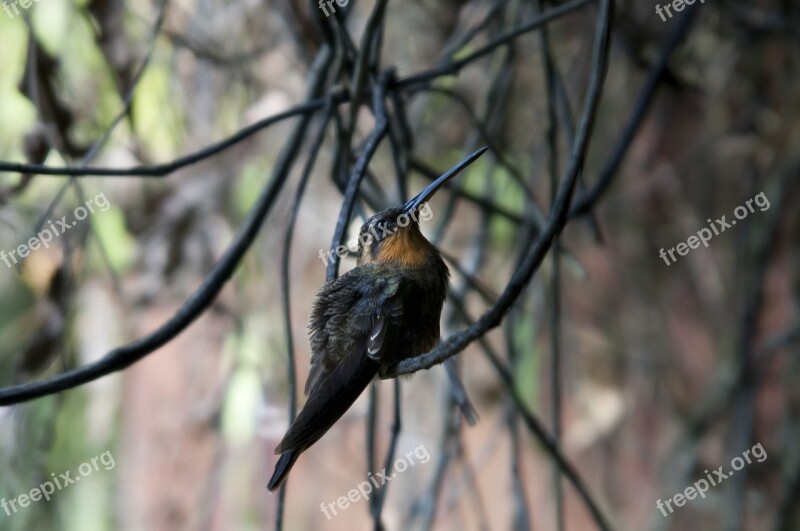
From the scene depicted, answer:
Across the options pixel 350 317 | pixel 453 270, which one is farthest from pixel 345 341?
pixel 453 270

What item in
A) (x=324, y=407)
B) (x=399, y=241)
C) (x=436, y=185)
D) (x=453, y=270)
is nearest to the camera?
(x=324, y=407)

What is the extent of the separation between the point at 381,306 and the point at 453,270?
7.38 feet

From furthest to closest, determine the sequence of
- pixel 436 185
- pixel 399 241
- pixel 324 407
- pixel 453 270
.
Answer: pixel 453 270 → pixel 399 241 → pixel 436 185 → pixel 324 407

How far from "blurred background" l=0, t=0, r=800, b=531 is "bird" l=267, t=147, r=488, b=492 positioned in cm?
65

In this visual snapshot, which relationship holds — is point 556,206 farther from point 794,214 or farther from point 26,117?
point 794,214

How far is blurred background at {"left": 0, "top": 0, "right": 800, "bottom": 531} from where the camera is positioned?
2.58m

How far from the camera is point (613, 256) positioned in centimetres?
374

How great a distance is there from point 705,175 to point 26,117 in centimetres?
262

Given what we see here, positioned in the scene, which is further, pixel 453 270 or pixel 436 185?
pixel 453 270

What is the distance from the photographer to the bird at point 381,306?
3.89 ft

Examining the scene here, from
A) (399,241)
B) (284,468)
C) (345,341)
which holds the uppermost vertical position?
(399,241)

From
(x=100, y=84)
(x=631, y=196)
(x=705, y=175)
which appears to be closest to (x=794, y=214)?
(x=705, y=175)

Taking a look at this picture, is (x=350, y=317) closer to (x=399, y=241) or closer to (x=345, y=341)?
(x=345, y=341)

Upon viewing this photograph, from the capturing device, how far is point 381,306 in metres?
1.26
